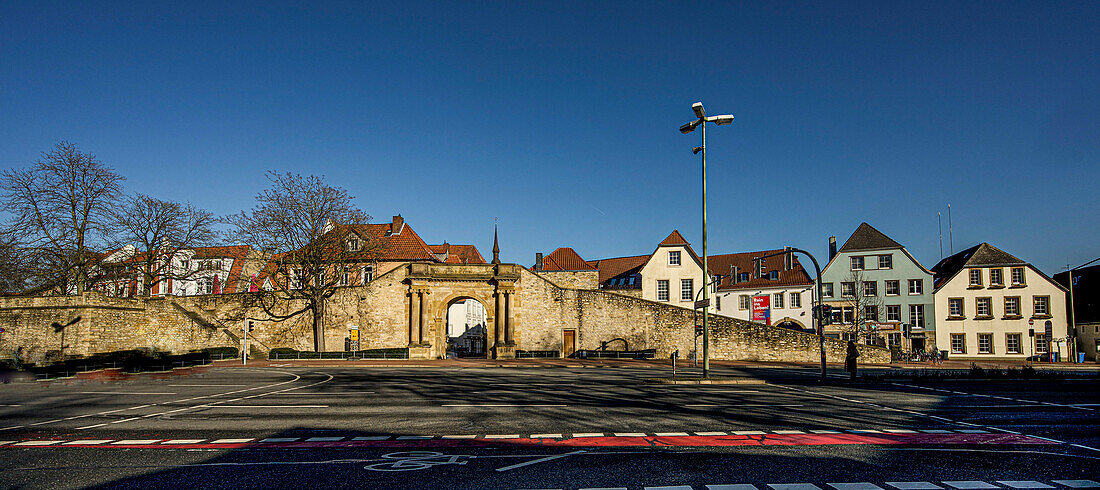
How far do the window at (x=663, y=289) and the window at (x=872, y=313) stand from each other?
55.4ft

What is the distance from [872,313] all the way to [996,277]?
31.8 feet

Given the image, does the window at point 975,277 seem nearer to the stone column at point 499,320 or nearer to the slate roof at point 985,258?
the slate roof at point 985,258

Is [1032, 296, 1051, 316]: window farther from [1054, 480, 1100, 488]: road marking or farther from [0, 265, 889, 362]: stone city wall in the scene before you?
[1054, 480, 1100, 488]: road marking

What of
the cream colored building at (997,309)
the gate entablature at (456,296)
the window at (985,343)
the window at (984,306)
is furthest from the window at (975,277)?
the gate entablature at (456,296)

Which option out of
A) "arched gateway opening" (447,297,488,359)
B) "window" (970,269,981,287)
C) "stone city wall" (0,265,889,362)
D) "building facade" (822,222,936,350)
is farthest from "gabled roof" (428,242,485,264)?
"window" (970,269,981,287)

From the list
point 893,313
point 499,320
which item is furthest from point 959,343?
point 499,320

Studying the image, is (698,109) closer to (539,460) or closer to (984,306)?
(539,460)

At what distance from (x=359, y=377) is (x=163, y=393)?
7469mm

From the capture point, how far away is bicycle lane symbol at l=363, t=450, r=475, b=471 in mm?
8102

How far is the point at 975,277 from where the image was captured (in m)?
52.1

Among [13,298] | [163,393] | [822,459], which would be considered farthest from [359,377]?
[13,298]

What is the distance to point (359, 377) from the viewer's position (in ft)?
83.6

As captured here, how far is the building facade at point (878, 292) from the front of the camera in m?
52.6

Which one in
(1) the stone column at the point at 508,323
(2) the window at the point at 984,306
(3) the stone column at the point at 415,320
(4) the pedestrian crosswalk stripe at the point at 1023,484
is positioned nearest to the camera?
(4) the pedestrian crosswalk stripe at the point at 1023,484
